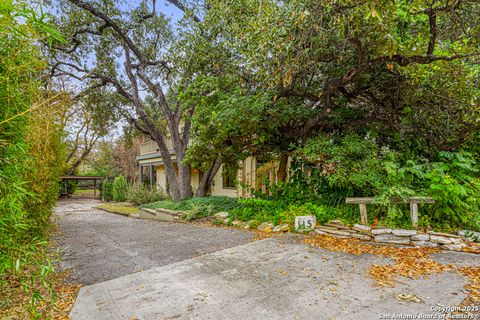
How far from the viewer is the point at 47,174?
16.0ft

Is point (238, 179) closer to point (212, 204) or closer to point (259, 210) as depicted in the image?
point (212, 204)

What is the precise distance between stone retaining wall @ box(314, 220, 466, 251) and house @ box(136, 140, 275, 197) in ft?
12.4

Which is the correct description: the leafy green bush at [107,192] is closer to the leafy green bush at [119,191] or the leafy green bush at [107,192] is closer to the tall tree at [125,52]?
the leafy green bush at [119,191]

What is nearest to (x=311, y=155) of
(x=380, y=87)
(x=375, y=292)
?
(x=380, y=87)

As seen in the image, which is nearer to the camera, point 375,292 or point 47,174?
point 375,292

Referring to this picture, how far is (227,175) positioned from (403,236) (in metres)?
8.31

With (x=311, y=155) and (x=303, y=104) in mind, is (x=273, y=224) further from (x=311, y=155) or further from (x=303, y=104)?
(x=303, y=104)

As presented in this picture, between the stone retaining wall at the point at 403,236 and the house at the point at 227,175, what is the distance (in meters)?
3.77

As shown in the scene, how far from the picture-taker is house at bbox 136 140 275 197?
947cm

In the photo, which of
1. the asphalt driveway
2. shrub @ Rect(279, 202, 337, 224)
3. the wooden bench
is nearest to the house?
shrub @ Rect(279, 202, 337, 224)

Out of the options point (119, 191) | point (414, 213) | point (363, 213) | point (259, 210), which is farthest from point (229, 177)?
point (414, 213)

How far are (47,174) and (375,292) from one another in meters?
5.58

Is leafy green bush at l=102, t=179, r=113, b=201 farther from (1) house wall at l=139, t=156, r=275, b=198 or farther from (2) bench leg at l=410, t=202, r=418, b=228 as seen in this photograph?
(2) bench leg at l=410, t=202, r=418, b=228

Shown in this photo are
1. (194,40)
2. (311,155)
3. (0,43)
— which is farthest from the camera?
(194,40)
